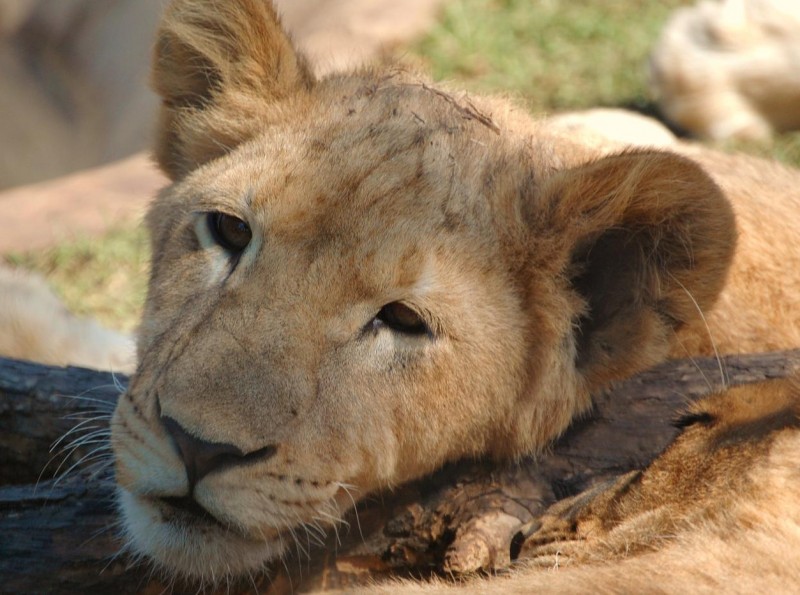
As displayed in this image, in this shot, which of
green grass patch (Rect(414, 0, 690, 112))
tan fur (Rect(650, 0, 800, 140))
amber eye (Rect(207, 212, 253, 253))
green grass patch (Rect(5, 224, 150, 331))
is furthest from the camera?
green grass patch (Rect(414, 0, 690, 112))

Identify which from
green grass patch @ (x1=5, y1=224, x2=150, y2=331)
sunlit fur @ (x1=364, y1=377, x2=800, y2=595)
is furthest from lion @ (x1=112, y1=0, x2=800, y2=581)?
green grass patch @ (x1=5, y1=224, x2=150, y2=331)

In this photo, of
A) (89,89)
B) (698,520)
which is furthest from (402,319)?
(89,89)

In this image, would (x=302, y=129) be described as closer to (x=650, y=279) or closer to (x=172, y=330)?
(x=172, y=330)

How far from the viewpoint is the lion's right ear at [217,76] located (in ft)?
12.3

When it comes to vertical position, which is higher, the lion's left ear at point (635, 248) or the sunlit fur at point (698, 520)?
the lion's left ear at point (635, 248)

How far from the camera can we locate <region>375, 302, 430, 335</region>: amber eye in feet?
10.3

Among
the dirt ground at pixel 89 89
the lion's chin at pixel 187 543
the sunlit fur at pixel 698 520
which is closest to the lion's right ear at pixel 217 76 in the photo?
the lion's chin at pixel 187 543

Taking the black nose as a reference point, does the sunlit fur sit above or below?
below

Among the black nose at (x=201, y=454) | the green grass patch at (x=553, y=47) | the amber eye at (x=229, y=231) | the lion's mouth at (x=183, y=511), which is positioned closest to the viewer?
the black nose at (x=201, y=454)

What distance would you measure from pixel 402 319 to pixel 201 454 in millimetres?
699

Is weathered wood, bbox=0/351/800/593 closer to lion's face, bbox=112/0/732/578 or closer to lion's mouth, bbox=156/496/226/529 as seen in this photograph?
lion's face, bbox=112/0/732/578

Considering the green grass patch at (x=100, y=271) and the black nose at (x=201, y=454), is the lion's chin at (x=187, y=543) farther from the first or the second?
the green grass patch at (x=100, y=271)

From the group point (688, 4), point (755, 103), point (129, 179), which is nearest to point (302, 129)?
point (129, 179)

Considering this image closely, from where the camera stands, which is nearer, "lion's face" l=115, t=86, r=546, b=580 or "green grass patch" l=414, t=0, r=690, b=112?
"lion's face" l=115, t=86, r=546, b=580
